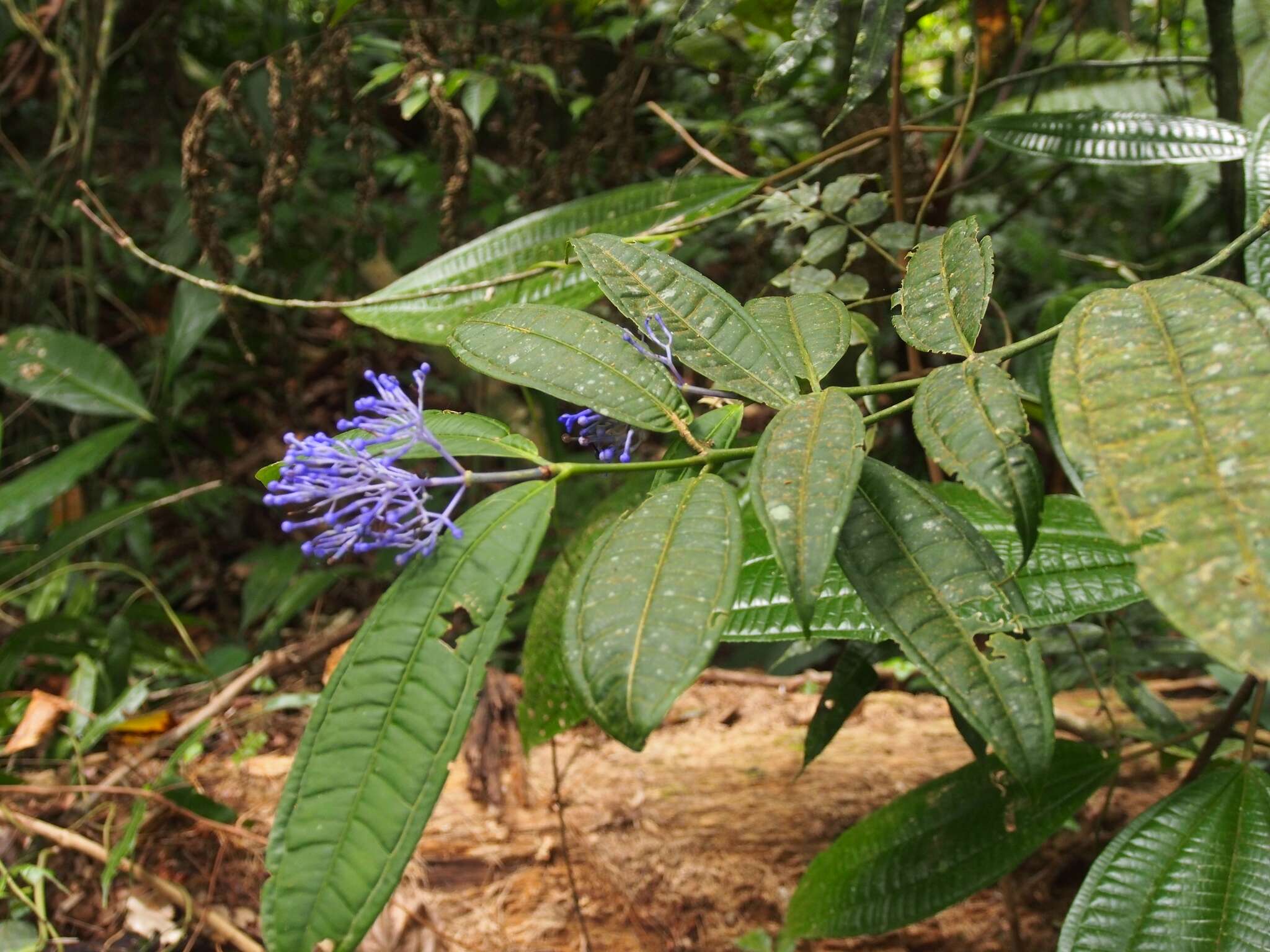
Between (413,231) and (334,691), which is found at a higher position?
(413,231)

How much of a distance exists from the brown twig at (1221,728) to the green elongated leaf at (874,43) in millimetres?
728

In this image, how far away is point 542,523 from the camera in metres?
0.56

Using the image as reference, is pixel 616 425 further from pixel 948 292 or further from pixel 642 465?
pixel 948 292

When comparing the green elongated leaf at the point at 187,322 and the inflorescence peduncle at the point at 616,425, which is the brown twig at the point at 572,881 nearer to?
the inflorescence peduncle at the point at 616,425

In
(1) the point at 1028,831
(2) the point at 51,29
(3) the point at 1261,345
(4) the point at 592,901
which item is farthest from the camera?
(2) the point at 51,29

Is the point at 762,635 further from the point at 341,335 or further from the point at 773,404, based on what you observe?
the point at 341,335

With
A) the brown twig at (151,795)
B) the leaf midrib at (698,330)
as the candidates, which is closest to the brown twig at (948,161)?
the leaf midrib at (698,330)

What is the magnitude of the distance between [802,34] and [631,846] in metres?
1.10

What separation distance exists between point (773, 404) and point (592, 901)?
980 mm

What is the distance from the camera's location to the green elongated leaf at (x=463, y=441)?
1.93 ft

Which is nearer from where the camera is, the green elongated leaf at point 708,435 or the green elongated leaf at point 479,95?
the green elongated leaf at point 708,435

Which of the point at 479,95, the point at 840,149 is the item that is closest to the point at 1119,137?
the point at 840,149

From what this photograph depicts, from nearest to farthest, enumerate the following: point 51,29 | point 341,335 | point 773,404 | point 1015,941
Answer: point 773,404
point 1015,941
point 51,29
point 341,335

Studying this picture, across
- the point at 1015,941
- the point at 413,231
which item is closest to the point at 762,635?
the point at 1015,941
